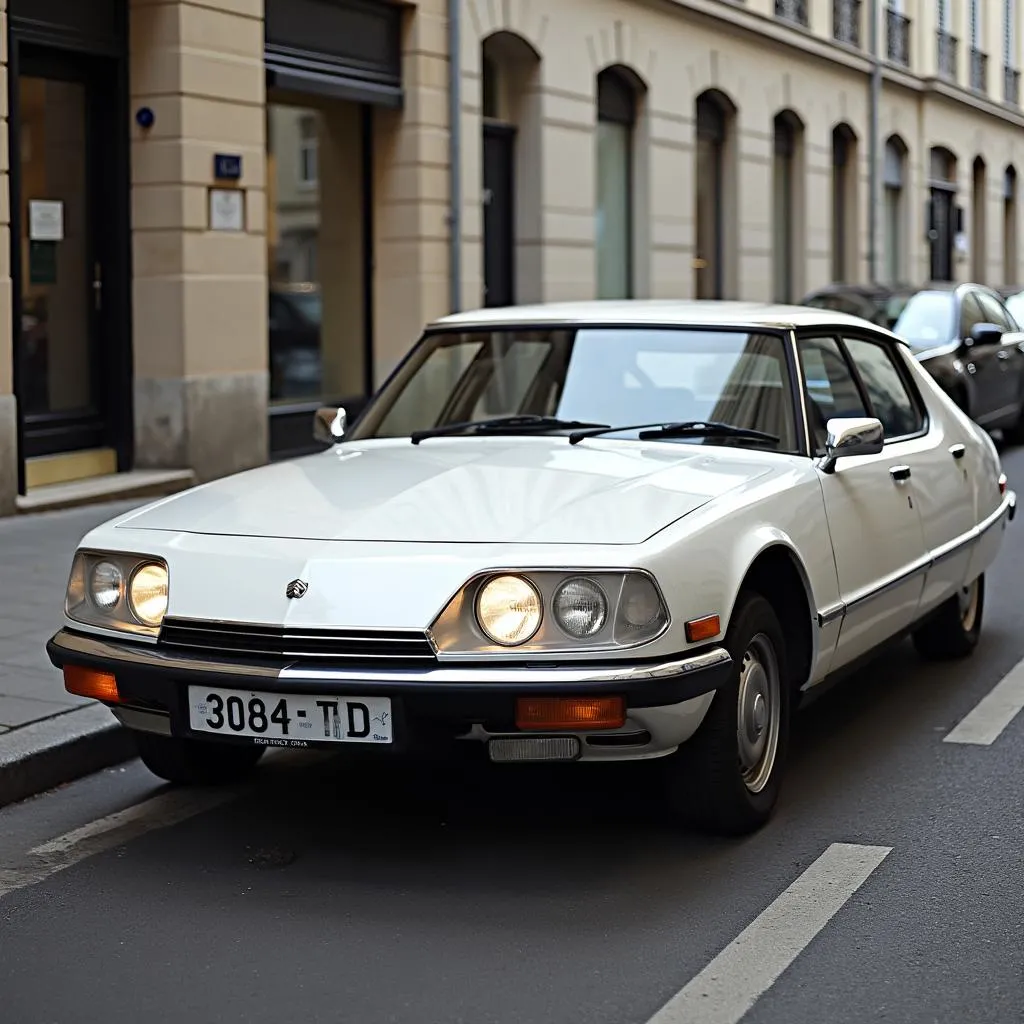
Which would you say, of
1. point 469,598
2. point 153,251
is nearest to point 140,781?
point 469,598

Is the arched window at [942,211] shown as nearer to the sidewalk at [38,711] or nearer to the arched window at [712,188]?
the arched window at [712,188]

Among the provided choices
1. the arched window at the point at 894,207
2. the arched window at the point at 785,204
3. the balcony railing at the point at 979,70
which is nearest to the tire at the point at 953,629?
the arched window at the point at 785,204

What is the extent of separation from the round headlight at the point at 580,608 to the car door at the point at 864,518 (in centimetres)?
132

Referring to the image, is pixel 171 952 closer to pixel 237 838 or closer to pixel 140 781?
pixel 237 838

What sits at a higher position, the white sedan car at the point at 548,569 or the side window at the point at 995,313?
the side window at the point at 995,313

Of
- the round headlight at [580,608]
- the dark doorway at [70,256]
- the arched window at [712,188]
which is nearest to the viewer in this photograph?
the round headlight at [580,608]

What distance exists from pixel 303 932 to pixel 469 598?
34.4 inches

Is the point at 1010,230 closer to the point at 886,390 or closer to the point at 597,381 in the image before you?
the point at 886,390

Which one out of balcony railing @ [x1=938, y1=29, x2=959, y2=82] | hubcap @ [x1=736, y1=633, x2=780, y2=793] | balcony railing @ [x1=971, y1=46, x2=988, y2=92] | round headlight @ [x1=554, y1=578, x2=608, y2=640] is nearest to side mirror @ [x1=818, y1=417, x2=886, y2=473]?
hubcap @ [x1=736, y1=633, x2=780, y2=793]

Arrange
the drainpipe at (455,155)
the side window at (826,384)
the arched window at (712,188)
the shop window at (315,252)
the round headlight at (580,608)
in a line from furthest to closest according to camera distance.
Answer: the arched window at (712,188), the drainpipe at (455,155), the shop window at (315,252), the side window at (826,384), the round headlight at (580,608)

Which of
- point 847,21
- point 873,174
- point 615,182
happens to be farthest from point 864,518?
point 873,174

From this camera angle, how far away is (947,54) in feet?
110

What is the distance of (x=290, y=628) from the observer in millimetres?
4598

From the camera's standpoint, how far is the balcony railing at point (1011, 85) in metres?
37.6
